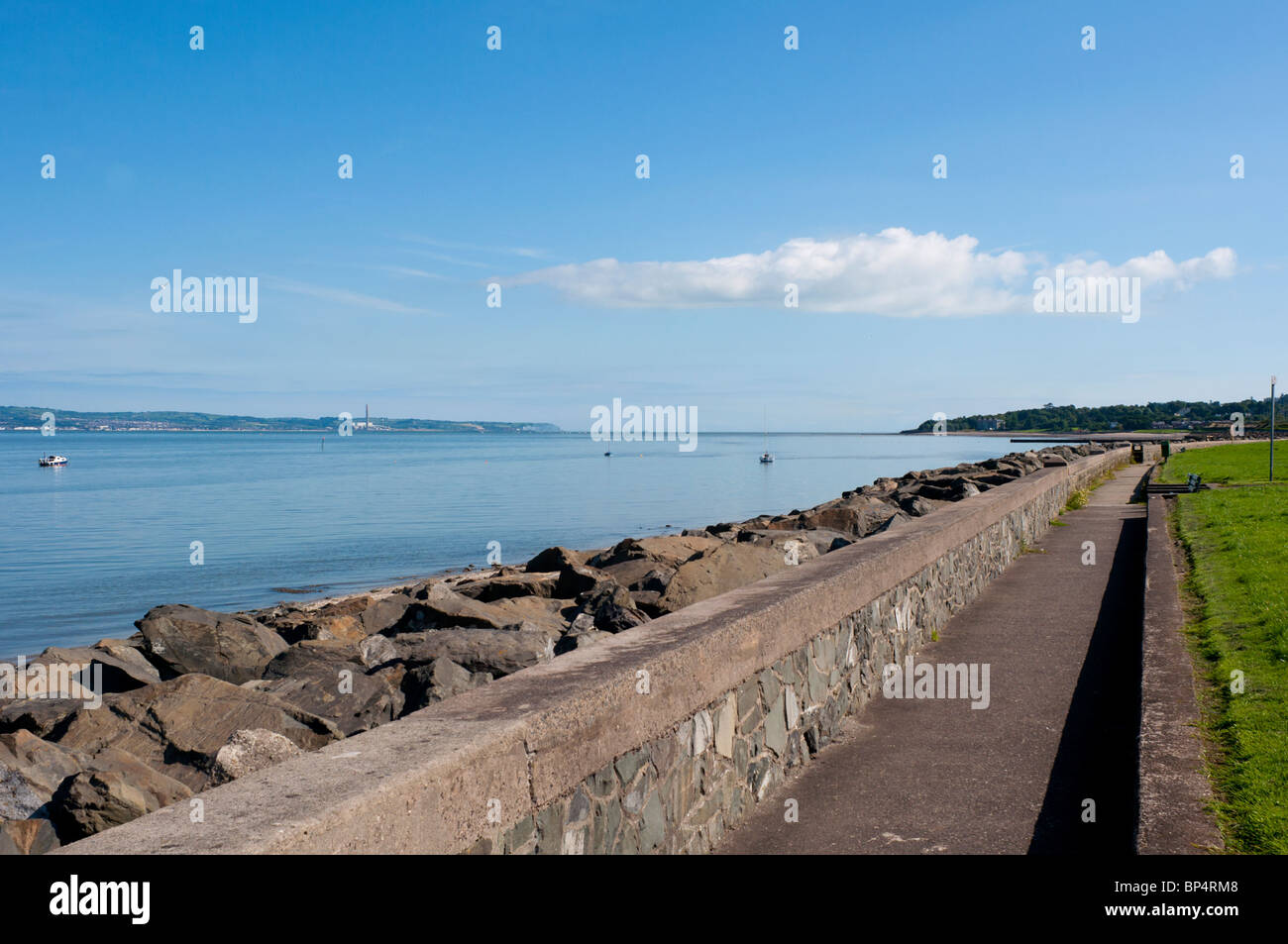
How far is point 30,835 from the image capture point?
3.11 meters

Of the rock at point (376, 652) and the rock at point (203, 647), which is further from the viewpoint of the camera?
the rock at point (203, 647)

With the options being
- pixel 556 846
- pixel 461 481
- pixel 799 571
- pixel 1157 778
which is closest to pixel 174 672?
pixel 799 571

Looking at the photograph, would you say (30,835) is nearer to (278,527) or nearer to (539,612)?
(539,612)

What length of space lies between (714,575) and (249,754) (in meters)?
3.99

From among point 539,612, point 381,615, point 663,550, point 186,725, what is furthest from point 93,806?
point 663,550

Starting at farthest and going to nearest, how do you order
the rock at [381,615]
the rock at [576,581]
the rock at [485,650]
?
the rock at [381,615] → the rock at [576,581] → the rock at [485,650]

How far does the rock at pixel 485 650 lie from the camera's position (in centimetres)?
546

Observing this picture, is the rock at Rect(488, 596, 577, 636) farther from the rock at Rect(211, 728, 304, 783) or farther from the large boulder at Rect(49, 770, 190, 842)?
the large boulder at Rect(49, 770, 190, 842)

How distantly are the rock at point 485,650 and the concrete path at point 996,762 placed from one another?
1.59 metres

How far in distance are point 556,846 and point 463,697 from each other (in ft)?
1.92

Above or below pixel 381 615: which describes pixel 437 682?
above

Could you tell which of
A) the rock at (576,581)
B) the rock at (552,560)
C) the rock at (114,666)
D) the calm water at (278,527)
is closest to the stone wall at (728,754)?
the rock at (576,581)

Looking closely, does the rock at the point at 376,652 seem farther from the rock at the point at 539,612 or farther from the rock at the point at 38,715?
the rock at the point at 38,715
